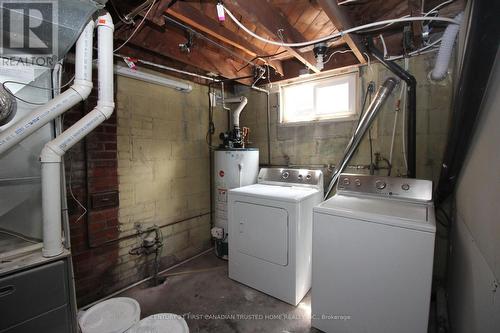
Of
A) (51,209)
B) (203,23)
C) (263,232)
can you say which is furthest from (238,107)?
(51,209)

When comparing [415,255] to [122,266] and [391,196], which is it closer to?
[391,196]

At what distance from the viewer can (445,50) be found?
5.42 ft

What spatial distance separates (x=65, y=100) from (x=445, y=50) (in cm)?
250

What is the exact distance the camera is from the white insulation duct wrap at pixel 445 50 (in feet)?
4.96

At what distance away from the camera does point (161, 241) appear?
253cm

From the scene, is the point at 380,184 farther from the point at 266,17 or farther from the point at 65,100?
the point at 65,100

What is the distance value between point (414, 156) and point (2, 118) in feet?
9.61

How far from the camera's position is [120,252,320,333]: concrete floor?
181 centimetres

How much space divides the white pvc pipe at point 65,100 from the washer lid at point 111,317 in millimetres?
1189

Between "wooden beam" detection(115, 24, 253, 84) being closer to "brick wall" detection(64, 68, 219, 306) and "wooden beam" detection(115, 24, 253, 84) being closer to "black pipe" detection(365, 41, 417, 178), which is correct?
"brick wall" detection(64, 68, 219, 306)

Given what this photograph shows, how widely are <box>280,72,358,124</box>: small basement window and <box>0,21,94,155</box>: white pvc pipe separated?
85.8 inches

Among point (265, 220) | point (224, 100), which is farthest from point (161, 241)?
point (224, 100)

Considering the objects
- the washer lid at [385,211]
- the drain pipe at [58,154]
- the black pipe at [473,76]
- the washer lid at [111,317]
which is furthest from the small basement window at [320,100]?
the washer lid at [111,317]

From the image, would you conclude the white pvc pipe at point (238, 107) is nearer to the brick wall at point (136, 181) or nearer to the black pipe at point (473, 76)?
the brick wall at point (136, 181)
